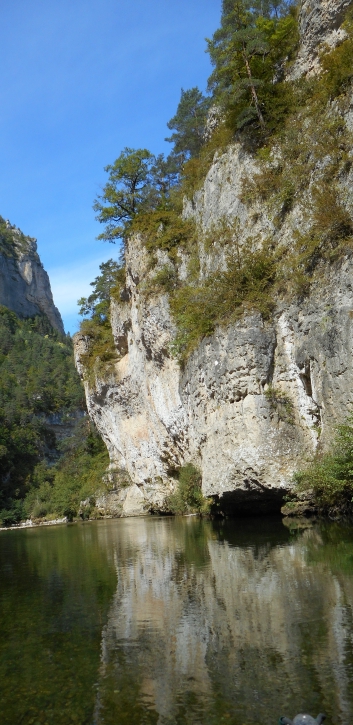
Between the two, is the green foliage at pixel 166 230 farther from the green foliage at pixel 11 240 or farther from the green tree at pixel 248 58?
the green foliage at pixel 11 240

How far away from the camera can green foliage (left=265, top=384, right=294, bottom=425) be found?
20728mm

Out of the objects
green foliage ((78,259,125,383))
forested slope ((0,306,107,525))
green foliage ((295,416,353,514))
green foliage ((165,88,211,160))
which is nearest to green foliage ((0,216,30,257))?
forested slope ((0,306,107,525))

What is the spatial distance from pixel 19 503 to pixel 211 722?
6243 cm

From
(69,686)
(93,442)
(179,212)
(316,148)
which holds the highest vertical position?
(179,212)

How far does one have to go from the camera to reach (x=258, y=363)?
21484mm

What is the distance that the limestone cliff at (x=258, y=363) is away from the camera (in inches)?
738

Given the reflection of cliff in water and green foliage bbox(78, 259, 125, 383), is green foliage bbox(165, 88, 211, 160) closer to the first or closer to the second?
green foliage bbox(78, 259, 125, 383)

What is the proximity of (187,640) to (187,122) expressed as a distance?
3920cm

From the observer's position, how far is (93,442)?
63.1 m

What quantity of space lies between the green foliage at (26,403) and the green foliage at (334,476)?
159 ft

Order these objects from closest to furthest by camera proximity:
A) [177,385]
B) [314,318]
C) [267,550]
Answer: [267,550] → [314,318] → [177,385]

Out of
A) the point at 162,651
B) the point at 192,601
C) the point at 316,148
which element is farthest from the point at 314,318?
the point at 162,651

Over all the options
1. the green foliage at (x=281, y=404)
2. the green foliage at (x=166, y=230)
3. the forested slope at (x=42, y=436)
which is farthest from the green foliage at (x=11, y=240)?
the green foliage at (x=281, y=404)

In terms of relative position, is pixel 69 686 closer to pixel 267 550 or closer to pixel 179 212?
pixel 267 550
